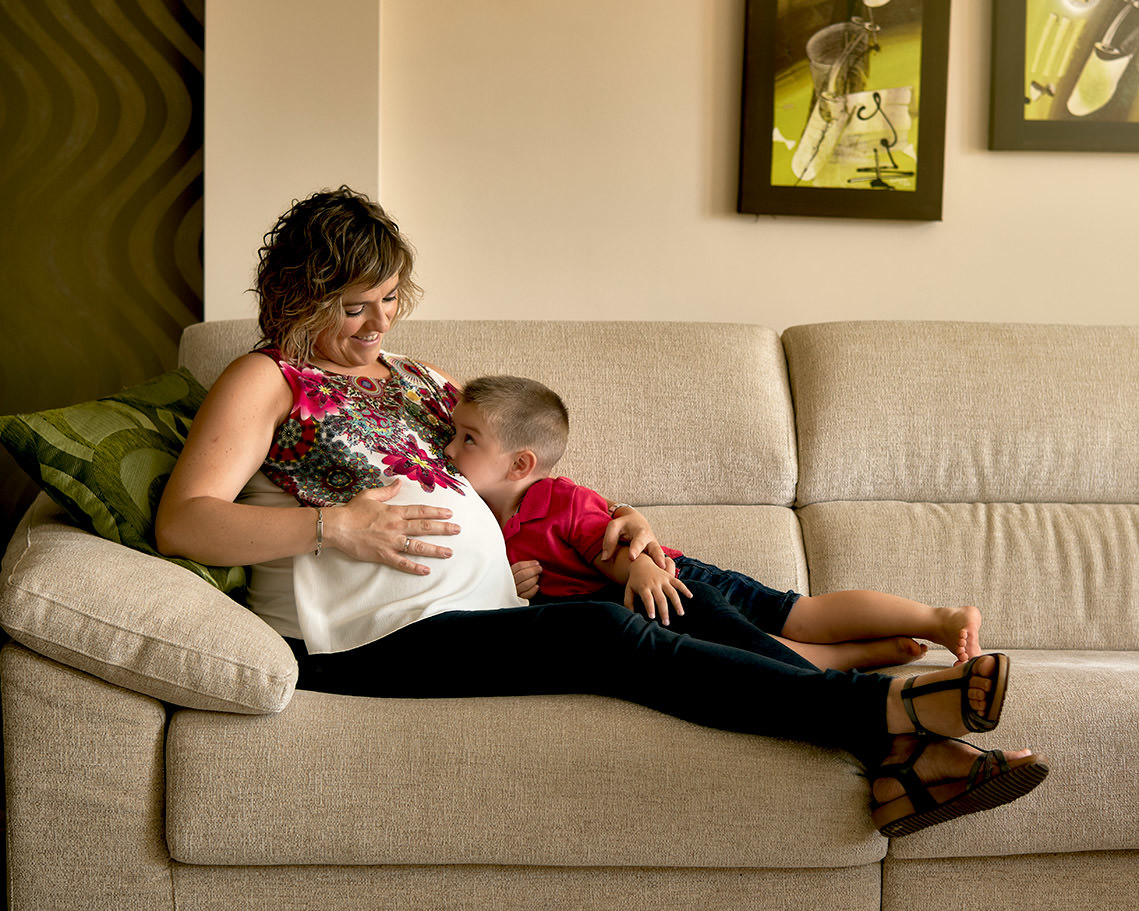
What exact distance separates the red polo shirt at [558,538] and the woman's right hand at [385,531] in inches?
8.5

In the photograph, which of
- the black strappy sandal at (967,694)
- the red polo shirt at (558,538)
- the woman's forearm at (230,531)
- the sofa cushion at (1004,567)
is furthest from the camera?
the sofa cushion at (1004,567)

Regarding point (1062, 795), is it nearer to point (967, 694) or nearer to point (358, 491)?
point (967, 694)

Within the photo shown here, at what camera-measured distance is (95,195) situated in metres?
2.49

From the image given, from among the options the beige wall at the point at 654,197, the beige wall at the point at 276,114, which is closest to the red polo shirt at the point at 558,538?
the beige wall at the point at 654,197

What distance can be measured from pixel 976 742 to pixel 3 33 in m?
2.62

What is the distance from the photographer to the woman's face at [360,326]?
1554 millimetres

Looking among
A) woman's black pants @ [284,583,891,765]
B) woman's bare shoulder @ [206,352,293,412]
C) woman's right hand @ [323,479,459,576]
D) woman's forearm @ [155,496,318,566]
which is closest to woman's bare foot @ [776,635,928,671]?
woman's black pants @ [284,583,891,765]

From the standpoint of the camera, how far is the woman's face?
1.55 m

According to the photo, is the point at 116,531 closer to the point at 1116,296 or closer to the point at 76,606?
the point at 76,606

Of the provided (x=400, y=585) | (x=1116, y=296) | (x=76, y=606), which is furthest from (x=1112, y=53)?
(x=76, y=606)

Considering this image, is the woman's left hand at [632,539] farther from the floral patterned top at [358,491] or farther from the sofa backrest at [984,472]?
the sofa backrest at [984,472]

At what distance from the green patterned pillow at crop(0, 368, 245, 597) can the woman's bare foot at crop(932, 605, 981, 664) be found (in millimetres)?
1058

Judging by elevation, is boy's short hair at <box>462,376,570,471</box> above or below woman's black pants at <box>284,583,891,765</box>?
above

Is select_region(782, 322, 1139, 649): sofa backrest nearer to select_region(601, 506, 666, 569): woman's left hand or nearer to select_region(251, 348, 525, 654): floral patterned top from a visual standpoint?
select_region(601, 506, 666, 569): woman's left hand
